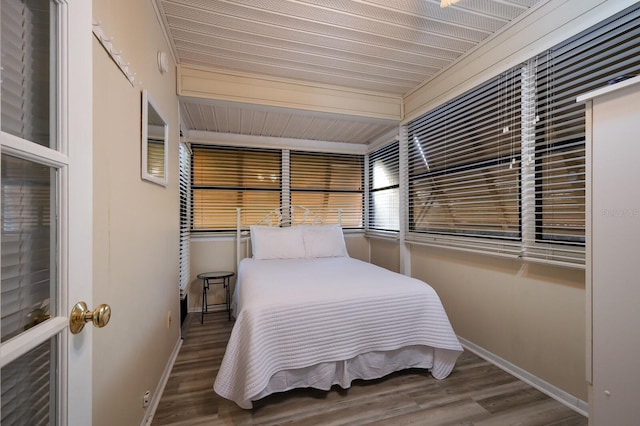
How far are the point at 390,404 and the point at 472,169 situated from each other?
1.91 metres

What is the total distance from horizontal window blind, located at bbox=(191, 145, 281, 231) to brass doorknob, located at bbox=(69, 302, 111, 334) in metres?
3.12

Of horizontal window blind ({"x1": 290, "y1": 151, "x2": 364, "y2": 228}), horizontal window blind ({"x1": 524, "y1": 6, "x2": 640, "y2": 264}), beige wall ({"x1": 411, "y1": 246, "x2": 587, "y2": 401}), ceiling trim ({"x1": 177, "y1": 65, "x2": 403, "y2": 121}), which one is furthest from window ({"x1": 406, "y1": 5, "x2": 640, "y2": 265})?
horizontal window blind ({"x1": 290, "y1": 151, "x2": 364, "y2": 228})

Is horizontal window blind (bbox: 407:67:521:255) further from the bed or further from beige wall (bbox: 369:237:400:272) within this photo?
the bed

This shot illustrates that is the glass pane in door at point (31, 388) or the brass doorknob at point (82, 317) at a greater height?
the brass doorknob at point (82, 317)

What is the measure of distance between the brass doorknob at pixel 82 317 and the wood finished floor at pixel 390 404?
1.29 meters

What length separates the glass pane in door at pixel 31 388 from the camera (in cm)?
50

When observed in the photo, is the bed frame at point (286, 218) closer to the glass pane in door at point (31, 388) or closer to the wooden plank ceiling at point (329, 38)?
the wooden plank ceiling at point (329, 38)

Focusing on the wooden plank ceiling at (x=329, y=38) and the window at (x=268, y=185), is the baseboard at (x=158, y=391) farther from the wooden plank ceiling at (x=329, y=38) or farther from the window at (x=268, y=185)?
the wooden plank ceiling at (x=329, y=38)

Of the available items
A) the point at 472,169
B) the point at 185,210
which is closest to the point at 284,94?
the point at 185,210

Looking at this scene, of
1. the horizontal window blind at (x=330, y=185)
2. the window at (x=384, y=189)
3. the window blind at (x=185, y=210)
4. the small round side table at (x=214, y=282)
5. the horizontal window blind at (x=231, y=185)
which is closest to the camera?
the window blind at (x=185, y=210)

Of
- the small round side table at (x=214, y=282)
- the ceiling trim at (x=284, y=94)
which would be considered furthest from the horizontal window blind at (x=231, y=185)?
the ceiling trim at (x=284, y=94)

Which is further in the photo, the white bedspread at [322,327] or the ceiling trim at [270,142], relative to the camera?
the ceiling trim at [270,142]

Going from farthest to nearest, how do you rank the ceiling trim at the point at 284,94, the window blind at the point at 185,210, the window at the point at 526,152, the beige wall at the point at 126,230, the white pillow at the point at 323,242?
the white pillow at the point at 323,242, the window blind at the point at 185,210, the ceiling trim at the point at 284,94, the window at the point at 526,152, the beige wall at the point at 126,230

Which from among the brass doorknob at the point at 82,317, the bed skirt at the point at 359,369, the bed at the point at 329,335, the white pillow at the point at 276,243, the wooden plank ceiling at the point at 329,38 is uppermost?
the wooden plank ceiling at the point at 329,38
